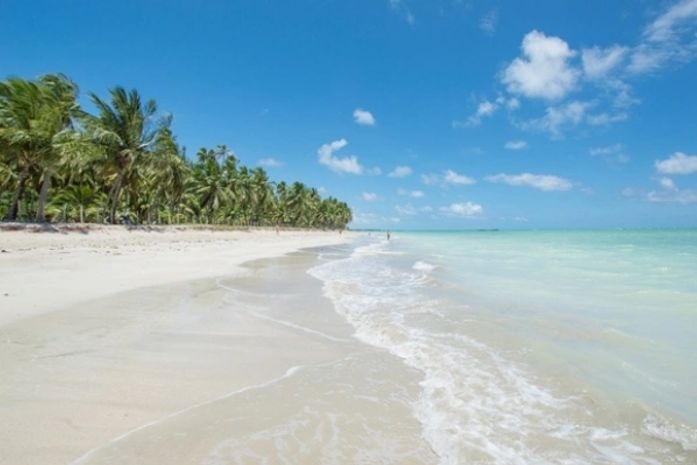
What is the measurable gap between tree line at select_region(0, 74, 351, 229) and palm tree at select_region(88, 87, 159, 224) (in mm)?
65

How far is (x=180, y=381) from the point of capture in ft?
13.6

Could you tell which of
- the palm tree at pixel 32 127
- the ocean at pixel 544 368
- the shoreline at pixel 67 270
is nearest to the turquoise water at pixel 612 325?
the ocean at pixel 544 368

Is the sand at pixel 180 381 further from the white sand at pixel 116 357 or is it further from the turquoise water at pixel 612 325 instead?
the turquoise water at pixel 612 325

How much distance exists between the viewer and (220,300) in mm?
8906

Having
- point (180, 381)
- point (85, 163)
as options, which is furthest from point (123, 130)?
point (180, 381)

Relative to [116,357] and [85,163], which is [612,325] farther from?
[85,163]

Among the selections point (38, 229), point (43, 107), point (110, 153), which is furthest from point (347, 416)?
point (110, 153)

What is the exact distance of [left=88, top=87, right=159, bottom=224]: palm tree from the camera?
28.8 meters

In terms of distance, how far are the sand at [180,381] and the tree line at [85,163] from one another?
18.0 meters

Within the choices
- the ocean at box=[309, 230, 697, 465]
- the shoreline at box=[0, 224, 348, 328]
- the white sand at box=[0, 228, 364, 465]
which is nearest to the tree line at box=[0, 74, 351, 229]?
the shoreline at box=[0, 224, 348, 328]

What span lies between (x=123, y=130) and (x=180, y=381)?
31.0 metres

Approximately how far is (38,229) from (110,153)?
11085 mm

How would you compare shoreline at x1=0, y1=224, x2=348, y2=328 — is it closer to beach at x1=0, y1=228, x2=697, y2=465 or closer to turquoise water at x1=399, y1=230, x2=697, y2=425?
beach at x1=0, y1=228, x2=697, y2=465

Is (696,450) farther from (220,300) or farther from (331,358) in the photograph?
(220,300)
